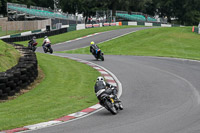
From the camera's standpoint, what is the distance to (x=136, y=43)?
33.9m

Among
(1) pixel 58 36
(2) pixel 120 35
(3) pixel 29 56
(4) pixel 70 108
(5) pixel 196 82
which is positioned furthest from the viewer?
(1) pixel 58 36

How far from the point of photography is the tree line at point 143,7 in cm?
7741

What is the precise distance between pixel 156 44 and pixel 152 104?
71.1ft

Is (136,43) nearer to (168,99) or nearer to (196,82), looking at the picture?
(196,82)

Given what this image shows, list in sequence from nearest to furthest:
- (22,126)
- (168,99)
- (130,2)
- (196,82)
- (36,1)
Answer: (22,126)
(168,99)
(196,82)
(130,2)
(36,1)

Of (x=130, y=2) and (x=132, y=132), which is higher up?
(x=130, y=2)

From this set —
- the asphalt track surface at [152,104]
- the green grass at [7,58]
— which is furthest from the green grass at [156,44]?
the green grass at [7,58]

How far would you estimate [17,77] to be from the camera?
13312mm

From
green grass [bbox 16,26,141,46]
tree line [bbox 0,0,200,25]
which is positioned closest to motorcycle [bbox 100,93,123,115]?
green grass [bbox 16,26,141,46]

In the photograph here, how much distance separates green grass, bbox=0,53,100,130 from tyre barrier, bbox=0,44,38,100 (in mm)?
428

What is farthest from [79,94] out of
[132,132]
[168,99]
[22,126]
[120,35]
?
[120,35]

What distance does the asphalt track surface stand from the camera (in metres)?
8.70

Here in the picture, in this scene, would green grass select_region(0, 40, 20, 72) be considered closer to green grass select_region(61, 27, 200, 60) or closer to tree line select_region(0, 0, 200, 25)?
green grass select_region(61, 27, 200, 60)

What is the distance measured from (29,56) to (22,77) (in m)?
4.01
